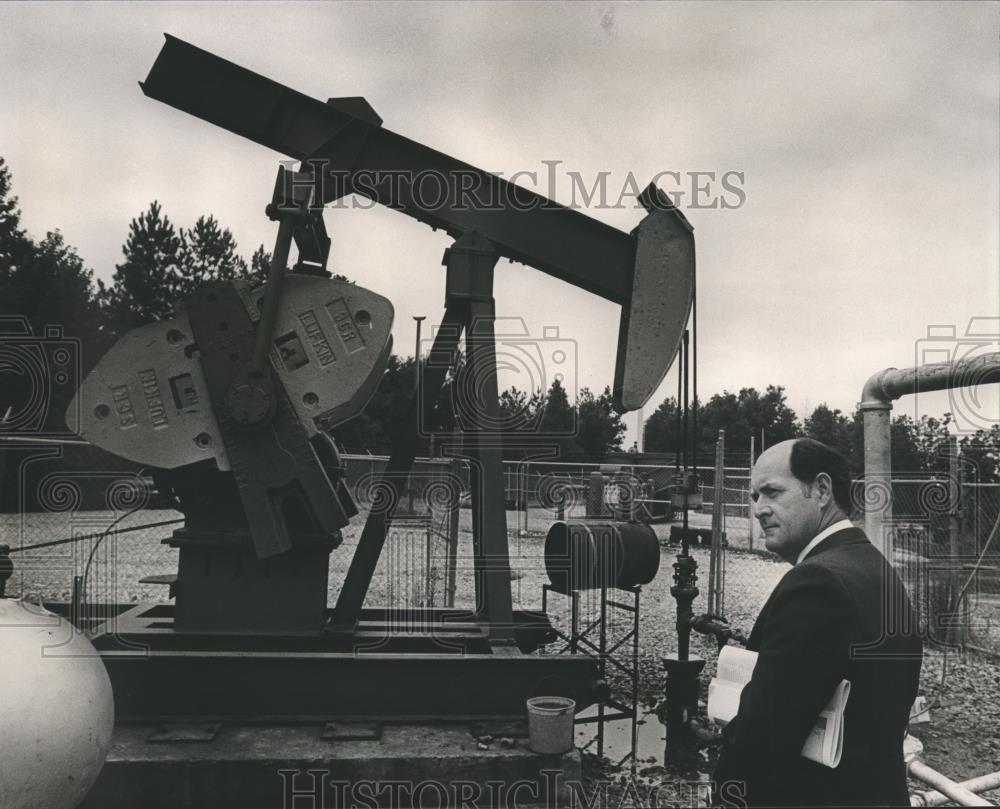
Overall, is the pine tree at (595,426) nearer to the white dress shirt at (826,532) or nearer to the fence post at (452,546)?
the fence post at (452,546)

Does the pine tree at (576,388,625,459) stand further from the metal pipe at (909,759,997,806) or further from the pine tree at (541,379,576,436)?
the metal pipe at (909,759,997,806)

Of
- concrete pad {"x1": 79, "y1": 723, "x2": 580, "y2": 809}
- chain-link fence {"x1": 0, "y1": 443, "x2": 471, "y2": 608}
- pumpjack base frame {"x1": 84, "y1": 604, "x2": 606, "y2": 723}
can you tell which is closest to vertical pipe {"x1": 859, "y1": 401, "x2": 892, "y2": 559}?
pumpjack base frame {"x1": 84, "y1": 604, "x2": 606, "y2": 723}

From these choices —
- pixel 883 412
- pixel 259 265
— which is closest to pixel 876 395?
pixel 883 412

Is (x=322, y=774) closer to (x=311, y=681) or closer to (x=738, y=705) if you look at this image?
(x=311, y=681)

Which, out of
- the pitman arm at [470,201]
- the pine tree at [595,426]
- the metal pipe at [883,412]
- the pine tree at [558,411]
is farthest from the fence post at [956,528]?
the pine tree at [595,426]

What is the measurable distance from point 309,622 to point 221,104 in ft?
11.5

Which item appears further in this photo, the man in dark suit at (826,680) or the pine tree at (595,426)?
the pine tree at (595,426)

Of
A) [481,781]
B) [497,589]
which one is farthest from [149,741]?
[497,589]

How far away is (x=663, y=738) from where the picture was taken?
598 cm

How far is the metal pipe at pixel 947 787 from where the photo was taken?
3.51 metres

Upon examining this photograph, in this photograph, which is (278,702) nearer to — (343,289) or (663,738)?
(343,289)

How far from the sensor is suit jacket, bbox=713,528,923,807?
2.05 m

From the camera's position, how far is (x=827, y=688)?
205 centimetres

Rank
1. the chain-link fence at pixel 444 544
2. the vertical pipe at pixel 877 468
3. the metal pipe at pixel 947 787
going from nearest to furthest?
1. the metal pipe at pixel 947 787
2. the vertical pipe at pixel 877 468
3. the chain-link fence at pixel 444 544
